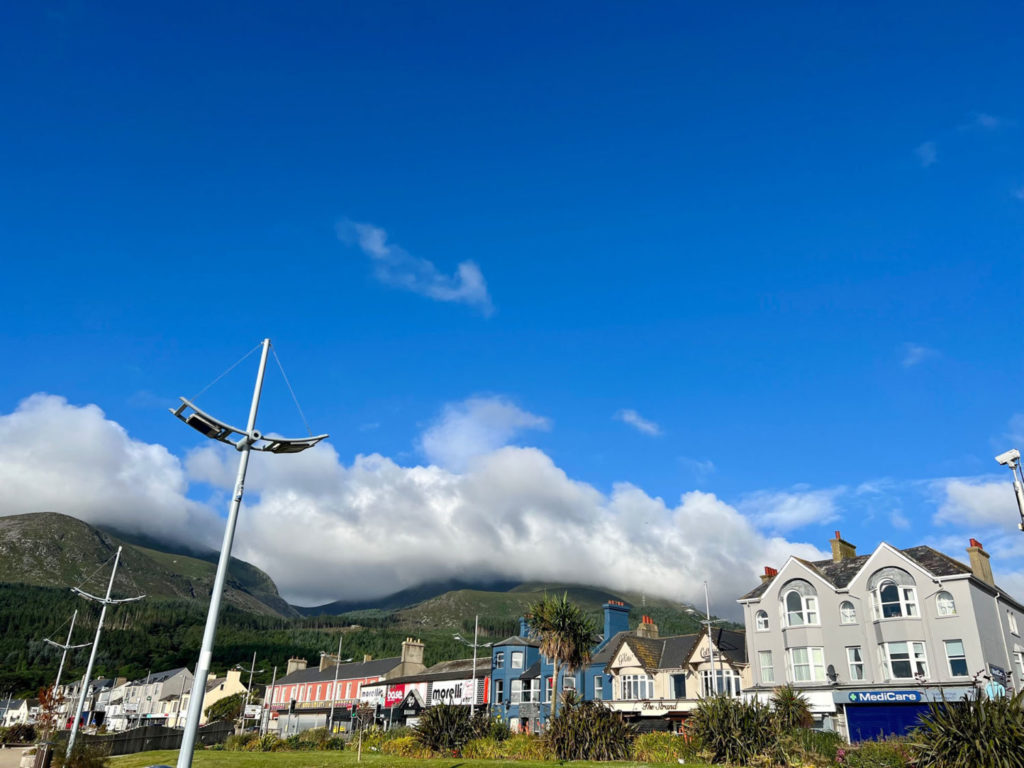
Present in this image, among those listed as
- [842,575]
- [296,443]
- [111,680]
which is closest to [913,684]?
[842,575]

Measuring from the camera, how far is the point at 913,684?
4481cm

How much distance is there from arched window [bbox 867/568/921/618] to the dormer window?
7669 mm

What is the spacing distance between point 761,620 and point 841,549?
829 centimetres

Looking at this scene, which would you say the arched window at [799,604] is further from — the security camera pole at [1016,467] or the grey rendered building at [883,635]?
the security camera pole at [1016,467]

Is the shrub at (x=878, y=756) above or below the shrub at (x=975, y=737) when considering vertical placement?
below

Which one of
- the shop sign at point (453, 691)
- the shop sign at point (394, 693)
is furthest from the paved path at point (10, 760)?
the shop sign at point (394, 693)

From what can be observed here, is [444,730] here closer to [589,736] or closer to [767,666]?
[589,736]

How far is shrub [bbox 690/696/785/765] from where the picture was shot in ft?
102

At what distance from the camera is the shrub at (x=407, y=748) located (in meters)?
41.2

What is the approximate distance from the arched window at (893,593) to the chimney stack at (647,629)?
25295 mm

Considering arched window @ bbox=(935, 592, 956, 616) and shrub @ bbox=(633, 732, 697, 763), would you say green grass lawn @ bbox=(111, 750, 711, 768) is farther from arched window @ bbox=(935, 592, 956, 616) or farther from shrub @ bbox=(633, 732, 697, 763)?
arched window @ bbox=(935, 592, 956, 616)

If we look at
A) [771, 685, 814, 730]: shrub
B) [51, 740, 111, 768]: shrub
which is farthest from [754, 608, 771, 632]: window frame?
[51, 740, 111, 768]: shrub

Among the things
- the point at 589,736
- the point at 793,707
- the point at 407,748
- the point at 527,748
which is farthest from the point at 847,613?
the point at 407,748

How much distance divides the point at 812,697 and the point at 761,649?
4906 mm
